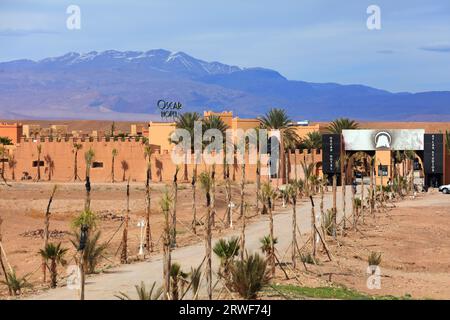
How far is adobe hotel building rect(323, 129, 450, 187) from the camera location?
63.7 metres

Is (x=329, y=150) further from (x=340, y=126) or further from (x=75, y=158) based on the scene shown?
(x=75, y=158)

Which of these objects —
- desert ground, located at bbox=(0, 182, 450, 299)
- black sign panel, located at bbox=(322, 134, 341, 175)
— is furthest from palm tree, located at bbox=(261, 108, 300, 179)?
desert ground, located at bbox=(0, 182, 450, 299)

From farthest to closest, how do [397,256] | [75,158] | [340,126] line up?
[340,126]
[75,158]
[397,256]

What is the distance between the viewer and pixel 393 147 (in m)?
64.8

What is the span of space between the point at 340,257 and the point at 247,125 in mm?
40571

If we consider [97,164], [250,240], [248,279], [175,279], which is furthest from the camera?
[97,164]

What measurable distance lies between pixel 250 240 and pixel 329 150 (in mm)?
34326

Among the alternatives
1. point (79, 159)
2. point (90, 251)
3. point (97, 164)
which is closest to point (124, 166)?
point (97, 164)

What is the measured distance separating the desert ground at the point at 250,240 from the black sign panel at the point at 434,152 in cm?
306

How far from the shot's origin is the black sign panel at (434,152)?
209 feet

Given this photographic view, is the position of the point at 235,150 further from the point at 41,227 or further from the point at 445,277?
the point at 445,277

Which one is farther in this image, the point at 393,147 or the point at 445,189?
the point at 393,147

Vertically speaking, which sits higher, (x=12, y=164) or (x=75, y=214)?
(x=12, y=164)
